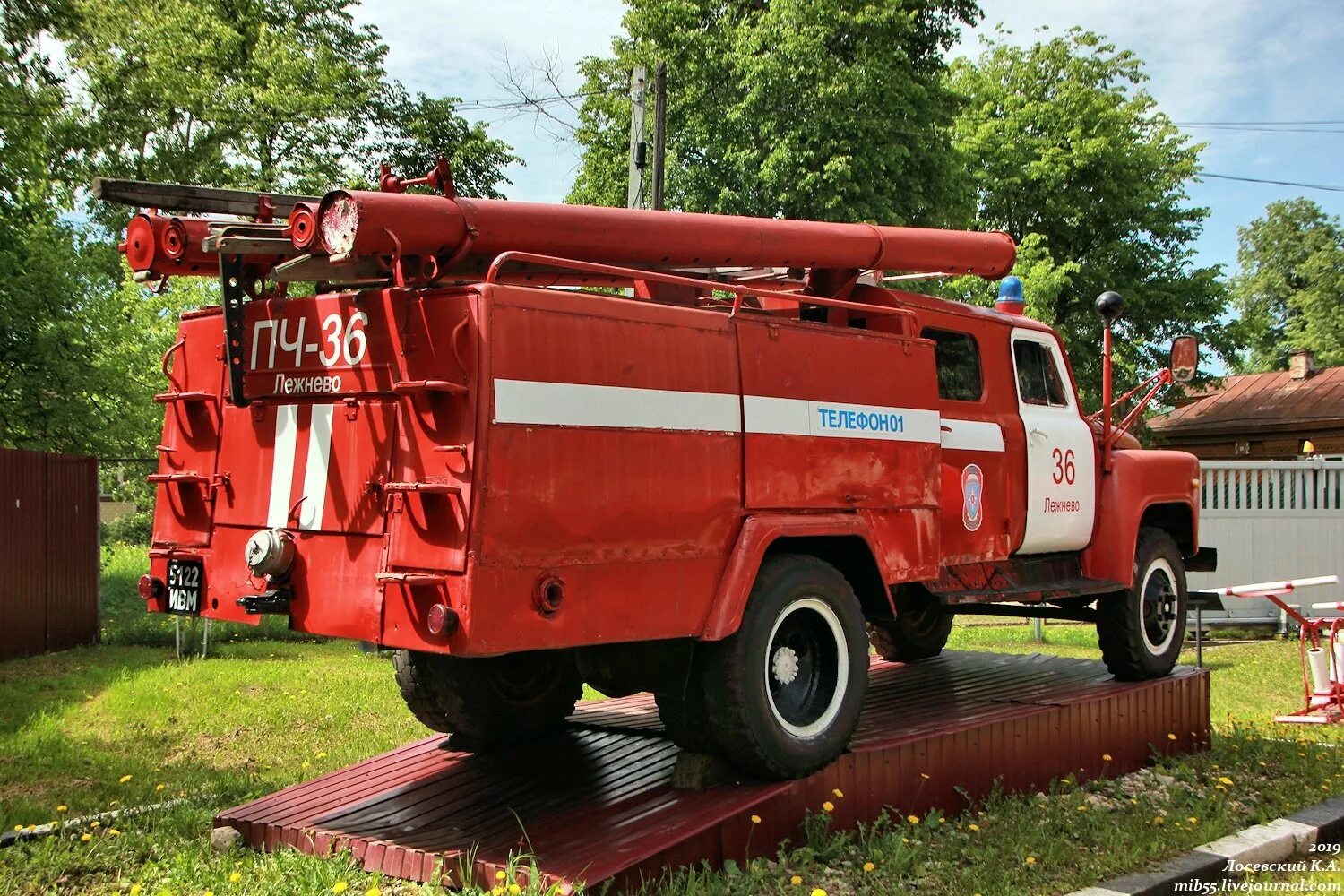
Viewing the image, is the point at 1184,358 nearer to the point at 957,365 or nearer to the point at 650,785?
the point at 957,365

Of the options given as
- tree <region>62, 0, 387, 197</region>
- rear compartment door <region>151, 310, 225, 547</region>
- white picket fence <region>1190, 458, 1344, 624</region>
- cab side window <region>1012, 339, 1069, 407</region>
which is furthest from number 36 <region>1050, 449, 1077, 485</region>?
tree <region>62, 0, 387, 197</region>

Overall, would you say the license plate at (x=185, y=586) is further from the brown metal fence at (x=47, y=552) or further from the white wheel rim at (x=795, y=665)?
the brown metal fence at (x=47, y=552)

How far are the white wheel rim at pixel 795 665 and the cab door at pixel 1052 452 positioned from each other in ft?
7.13

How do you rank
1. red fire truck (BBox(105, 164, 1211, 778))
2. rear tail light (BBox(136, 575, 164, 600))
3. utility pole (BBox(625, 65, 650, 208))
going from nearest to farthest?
1. red fire truck (BBox(105, 164, 1211, 778))
2. rear tail light (BBox(136, 575, 164, 600))
3. utility pole (BBox(625, 65, 650, 208))

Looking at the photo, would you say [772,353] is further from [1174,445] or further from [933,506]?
[1174,445]

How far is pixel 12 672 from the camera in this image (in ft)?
36.7

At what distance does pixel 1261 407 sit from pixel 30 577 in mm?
33784

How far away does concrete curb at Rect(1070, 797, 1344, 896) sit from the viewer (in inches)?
209

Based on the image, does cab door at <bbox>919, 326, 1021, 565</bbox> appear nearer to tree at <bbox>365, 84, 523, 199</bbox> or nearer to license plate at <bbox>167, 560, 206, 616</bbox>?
license plate at <bbox>167, 560, 206, 616</bbox>

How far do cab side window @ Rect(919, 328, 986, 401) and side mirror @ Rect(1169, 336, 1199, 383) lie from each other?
1.56 metres

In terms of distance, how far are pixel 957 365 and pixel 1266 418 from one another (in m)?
32.1

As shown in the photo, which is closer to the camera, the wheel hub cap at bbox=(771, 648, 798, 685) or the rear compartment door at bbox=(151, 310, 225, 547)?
the rear compartment door at bbox=(151, 310, 225, 547)

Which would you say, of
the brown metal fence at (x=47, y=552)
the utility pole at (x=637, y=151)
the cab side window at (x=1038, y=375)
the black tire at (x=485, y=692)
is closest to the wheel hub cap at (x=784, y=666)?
the black tire at (x=485, y=692)

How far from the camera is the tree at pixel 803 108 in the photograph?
21.5 metres
